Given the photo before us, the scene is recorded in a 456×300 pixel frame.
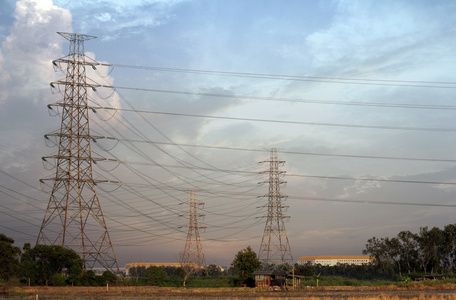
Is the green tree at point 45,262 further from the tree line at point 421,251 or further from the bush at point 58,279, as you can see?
the tree line at point 421,251

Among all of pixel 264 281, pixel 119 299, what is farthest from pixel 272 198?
pixel 119 299

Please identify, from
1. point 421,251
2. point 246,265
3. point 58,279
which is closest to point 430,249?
point 421,251

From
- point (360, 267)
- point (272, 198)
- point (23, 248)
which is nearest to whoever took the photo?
point (23, 248)

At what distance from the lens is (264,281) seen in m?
71.4

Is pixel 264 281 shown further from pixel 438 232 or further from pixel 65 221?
pixel 438 232

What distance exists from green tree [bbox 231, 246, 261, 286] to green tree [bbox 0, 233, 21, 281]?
36.2 meters

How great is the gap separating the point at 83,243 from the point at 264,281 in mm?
29925

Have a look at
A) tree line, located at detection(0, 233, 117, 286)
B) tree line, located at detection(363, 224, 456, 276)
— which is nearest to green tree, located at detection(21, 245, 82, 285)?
tree line, located at detection(0, 233, 117, 286)

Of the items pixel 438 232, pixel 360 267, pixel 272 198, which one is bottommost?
pixel 360 267

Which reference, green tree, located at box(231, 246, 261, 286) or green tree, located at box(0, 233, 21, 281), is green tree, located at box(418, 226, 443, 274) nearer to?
green tree, located at box(231, 246, 261, 286)

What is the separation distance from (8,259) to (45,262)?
14.5ft

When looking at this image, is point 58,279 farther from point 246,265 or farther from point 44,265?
point 246,265

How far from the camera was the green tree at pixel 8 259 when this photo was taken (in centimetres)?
5681

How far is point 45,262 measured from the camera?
59.3m
